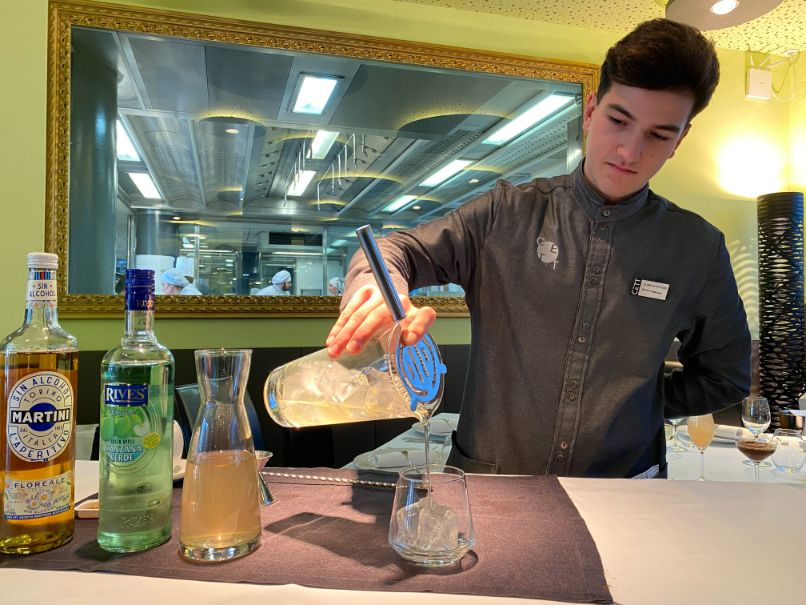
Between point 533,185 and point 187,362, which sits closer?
point 533,185

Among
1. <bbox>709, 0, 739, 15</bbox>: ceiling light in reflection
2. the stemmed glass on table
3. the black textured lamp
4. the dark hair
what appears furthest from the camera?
the black textured lamp

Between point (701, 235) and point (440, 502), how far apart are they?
100cm

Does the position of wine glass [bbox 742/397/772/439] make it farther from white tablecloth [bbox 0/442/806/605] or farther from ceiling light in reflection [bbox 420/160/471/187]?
ceiling light in reflection [bbox 420/160/471/187]

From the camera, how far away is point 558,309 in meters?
1.28

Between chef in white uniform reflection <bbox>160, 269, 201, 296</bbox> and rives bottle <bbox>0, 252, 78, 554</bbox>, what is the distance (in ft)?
6.93

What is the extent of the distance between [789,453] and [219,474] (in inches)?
60.1

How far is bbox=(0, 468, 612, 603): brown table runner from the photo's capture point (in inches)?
23.6

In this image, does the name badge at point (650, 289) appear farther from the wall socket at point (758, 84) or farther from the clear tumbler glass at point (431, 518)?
the wall socket at point (758, 84)

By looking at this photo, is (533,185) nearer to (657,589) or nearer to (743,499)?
(743,499)

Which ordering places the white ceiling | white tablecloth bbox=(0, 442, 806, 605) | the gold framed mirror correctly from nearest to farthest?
white tablecloth bbox=(0, 442, 806, 605), the gold framed mirror, the white ceiling

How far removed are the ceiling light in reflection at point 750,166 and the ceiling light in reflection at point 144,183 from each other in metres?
3.30

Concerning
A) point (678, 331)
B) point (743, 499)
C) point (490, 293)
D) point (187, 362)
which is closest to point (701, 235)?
point (678, 331)

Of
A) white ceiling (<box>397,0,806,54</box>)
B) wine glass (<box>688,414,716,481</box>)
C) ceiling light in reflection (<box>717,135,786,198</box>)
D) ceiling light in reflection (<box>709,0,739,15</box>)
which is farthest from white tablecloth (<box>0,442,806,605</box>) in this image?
ceiling light in reflection (<box>717,135,786,198</box>)

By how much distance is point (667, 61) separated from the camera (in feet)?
3.63
